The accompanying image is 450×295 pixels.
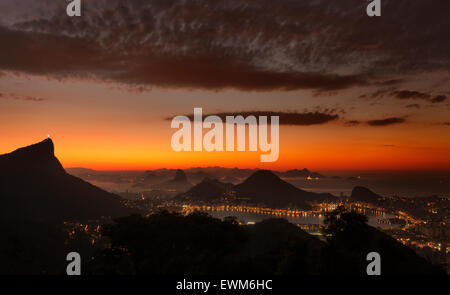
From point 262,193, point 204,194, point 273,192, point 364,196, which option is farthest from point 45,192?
point 364,196

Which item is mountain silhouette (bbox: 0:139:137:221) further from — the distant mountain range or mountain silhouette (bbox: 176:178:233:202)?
the distant mountain range

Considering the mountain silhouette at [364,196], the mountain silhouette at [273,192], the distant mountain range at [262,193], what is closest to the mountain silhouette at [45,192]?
the distant mountain range at [262,193]

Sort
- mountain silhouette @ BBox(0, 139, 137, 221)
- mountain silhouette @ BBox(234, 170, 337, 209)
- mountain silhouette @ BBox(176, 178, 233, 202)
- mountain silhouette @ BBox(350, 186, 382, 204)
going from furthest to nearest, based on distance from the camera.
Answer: mountain silhouette @ BBox(234, 170, 337, 209) → mountain silhouette @ BBox(350, 186, 382, 204) → mountain silhouette @ BBox(176, 178, 233, 202) → mountain silhouette @ BBox(0, 139, 137, 221)

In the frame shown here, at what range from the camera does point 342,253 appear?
11.6m

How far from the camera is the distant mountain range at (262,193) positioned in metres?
86.8

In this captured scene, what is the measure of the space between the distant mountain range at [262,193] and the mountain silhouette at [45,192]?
2238 cm

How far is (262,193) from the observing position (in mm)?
102812

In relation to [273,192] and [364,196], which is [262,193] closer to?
[273,192]

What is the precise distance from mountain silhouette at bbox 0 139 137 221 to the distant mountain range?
22.4m

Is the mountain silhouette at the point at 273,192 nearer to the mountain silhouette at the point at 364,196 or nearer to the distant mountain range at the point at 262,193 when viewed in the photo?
the distant mountain range at the point at 262,193

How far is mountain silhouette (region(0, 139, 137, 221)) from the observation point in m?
48.0

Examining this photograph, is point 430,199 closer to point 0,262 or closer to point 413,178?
point 413,178

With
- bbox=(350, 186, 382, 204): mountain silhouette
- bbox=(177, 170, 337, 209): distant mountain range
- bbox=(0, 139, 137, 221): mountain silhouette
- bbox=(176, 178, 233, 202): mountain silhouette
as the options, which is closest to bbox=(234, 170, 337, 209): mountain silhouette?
Answer: bbox=(177, 170, 337, 209): distant mountain range
